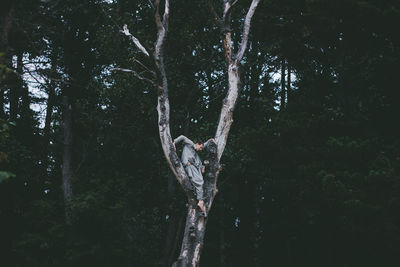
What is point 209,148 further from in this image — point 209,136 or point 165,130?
point 209,136

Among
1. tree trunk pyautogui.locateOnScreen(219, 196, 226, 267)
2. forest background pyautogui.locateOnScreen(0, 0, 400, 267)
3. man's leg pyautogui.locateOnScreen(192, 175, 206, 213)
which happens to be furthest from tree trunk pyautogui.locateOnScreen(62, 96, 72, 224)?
man's leg pyautogui.locateOnScreen(192, 175, 206, 213)

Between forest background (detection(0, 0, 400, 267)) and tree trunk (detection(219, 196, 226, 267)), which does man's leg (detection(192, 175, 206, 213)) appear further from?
tree trunk (detection(219, 196, 226, 267))

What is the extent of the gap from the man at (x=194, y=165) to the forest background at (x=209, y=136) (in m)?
2.14

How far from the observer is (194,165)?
8555 millimetres

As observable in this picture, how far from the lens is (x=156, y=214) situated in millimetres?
14484

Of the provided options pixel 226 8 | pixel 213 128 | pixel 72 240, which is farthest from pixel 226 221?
pixel 226 8

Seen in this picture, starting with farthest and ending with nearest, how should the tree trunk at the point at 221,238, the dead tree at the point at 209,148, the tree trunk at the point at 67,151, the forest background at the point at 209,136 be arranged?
1. the tree trunk at the point at 221,238
2. the tree trunk at the point at 67,151
3. the forest background at the point at 209,136
4. the dead tree at the point at 209,148

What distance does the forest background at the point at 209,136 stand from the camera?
9234mm

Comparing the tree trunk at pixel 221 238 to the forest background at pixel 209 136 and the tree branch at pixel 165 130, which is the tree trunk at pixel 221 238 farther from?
the tree branch at pixel 165 130

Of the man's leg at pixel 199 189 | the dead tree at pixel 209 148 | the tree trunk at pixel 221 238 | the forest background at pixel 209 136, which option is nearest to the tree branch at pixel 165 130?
the dead tree at pixel 209 148

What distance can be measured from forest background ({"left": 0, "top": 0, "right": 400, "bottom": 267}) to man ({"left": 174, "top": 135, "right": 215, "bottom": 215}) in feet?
7.03

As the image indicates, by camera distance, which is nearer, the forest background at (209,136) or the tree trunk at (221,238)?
the forest background at (209,136)

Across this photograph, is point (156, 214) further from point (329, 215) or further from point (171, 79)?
point (329, 215)

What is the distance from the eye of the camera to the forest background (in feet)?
30.3
